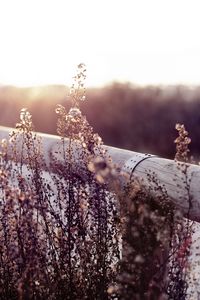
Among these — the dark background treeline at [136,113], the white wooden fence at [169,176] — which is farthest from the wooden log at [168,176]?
the dark background treeline at [136,113]

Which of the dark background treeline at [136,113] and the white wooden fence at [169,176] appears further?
the dark background treeline at [136,113]

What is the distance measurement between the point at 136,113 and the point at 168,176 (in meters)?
11.6

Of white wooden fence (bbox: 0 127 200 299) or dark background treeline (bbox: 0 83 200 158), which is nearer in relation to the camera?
white wooden fence (bbox: 0 127 200 299)

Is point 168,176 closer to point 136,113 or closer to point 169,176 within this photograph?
point 169,176

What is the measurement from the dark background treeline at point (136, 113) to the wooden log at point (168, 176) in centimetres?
889

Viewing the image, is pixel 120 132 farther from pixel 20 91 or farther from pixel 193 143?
pixel 20 91

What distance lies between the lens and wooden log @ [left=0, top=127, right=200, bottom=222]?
3.20 meters

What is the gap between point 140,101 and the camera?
1515 cm

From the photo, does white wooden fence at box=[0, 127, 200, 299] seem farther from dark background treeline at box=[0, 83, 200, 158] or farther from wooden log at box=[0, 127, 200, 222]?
dark background treeline at box=[0, 83, 200, 158]

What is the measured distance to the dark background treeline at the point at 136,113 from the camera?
13.8 m

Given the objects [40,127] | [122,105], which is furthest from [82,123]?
[40,127]

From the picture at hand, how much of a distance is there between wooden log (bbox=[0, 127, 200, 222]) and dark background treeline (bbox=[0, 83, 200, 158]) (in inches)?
350

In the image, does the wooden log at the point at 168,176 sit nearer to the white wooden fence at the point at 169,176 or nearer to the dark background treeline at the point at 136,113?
the white wooden fence at the point at 169,176

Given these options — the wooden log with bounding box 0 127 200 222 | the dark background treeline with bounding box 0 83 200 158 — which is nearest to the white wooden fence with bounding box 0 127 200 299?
the wooden log with bounding box 0 127 200 222
